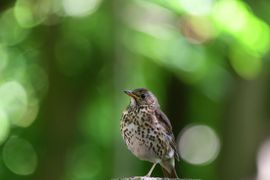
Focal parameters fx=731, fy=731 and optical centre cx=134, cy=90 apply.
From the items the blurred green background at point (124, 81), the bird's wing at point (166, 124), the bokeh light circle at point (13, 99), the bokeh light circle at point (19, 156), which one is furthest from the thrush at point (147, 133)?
the bokeh light circle at point (13, 99)

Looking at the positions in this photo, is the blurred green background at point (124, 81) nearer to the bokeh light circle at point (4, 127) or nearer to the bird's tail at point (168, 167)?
the bokeh light circle at point (4, 127)

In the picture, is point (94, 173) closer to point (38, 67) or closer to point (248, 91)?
point (38, 67)

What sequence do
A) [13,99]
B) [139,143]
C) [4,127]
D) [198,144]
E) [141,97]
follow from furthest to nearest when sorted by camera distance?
[198,144], [13,99], [4,127], [141,97], [139,143]

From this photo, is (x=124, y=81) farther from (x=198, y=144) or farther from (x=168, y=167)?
(x=168, y=167)

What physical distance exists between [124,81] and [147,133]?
15.5 ft

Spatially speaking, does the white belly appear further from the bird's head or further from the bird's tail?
the bird's head

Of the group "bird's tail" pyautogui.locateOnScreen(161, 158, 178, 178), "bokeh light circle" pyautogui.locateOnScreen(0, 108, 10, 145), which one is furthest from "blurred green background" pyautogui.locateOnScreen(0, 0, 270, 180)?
"bird's tail" pyautogui.locateOnScreen(161, 158, 178, 178)

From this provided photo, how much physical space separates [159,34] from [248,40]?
7.52 ft

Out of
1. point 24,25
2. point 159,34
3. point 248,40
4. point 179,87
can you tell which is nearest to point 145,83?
point 179,87

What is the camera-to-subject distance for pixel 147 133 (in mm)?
6469

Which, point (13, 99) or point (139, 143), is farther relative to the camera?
point (13, 99)

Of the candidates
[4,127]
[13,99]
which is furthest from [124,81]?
[13,99]

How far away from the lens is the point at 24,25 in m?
13.9

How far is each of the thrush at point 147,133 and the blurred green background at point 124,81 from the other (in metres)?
3.99
